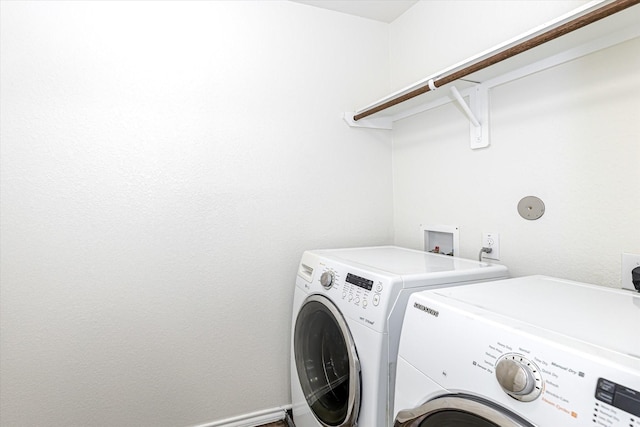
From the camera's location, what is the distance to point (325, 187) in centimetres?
208

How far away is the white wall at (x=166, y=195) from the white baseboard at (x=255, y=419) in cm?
4

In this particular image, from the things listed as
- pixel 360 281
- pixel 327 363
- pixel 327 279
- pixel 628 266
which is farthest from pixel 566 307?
pixel 327 363

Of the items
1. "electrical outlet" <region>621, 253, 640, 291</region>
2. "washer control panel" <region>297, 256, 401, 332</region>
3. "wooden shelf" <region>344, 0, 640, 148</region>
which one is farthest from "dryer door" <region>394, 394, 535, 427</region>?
"wooden shelf" <region>344, 0, 640, 148</region>

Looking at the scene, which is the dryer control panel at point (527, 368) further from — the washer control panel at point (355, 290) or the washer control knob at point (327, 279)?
the washer control knob at point (327, 279)

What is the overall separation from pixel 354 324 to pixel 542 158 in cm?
96

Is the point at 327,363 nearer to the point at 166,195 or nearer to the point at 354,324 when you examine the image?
the point at 354,324

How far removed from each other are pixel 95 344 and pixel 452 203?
1.83 m

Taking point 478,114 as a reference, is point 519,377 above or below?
below

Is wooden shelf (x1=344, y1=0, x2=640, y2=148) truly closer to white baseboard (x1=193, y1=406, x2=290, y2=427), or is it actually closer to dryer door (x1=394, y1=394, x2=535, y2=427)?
dryer door (x1=394, y1=394, x2=535, y2=427)

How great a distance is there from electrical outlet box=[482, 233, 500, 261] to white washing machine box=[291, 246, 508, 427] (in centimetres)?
16

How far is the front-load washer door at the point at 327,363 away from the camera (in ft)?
4.07

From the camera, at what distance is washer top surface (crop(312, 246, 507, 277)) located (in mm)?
1287

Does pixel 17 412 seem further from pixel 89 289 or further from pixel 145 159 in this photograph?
pixel 145 159

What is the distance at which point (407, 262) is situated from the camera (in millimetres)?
1495
